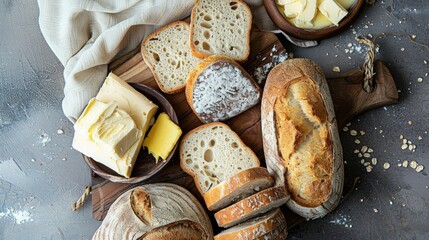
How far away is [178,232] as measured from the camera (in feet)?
7.96

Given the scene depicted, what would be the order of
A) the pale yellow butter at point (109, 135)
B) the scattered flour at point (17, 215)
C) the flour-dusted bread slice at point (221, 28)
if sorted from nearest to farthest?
the pale yellow butter at point (109, 135) < the flour-dusted bread slice at point (221, 28) < the scattered flour at point (17, 215)

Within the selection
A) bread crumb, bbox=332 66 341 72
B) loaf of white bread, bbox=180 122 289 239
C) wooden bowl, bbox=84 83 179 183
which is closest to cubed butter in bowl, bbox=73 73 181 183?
wooden bowl, bbox=84 83 179 183

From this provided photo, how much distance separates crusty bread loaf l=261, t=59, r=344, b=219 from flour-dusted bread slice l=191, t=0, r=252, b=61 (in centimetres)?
29

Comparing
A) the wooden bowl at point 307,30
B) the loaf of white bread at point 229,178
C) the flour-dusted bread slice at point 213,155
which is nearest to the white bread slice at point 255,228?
the loaf of white bread at point 229,178

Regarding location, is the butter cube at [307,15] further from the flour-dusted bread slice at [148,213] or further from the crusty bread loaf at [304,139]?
the flour-dusted bread slice at [148,213]

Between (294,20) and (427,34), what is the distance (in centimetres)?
64

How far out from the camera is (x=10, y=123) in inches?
115

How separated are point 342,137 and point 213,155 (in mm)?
608

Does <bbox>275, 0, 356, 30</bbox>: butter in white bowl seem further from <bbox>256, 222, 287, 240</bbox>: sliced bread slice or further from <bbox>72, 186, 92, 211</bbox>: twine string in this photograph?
<bbox>72, 186, 92, 211</bbox>: twine string

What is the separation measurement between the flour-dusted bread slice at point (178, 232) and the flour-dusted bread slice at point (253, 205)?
11 cm

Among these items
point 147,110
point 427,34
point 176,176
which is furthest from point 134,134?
point 427,34

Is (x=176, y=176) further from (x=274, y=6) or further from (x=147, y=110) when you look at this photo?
(x=274, y=6)

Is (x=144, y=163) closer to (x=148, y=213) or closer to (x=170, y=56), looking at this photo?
(x=148, y=213)

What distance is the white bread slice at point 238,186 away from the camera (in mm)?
2434
